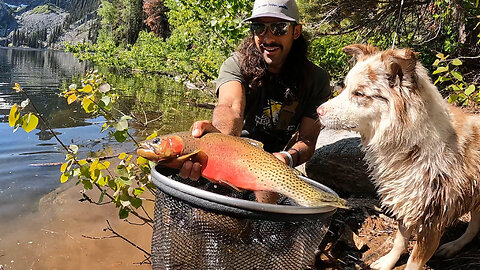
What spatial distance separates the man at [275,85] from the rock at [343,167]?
511mm

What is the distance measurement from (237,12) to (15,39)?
16697 cm

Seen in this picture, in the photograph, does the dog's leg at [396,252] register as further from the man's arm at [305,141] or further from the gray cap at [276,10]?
the gray cap at [276,10]

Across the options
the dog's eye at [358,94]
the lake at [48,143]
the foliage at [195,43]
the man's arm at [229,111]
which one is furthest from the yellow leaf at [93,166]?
the foliage at [195,43]

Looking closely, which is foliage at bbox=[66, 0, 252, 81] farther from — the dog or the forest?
the dog

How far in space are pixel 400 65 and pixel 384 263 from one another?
5.19 ft

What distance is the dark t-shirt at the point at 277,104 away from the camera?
3.97 meters

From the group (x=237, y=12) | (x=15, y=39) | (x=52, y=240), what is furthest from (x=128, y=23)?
(x=15, y=39)

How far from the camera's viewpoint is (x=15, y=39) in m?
144

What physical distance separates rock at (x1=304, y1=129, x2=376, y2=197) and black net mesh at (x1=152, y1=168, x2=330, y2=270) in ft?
6.43

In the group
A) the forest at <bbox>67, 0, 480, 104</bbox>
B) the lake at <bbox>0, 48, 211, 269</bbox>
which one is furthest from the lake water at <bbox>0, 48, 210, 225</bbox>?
the forest at <bbox>67, 0, 480, 104</bbox>

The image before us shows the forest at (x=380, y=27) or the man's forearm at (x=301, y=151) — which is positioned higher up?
the forest at (x=380, y=27)

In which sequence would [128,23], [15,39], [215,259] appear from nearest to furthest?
[215,259] < [128,23] < [15,39]

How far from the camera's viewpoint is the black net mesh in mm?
1993

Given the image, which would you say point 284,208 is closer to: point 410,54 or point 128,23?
point 410,54
